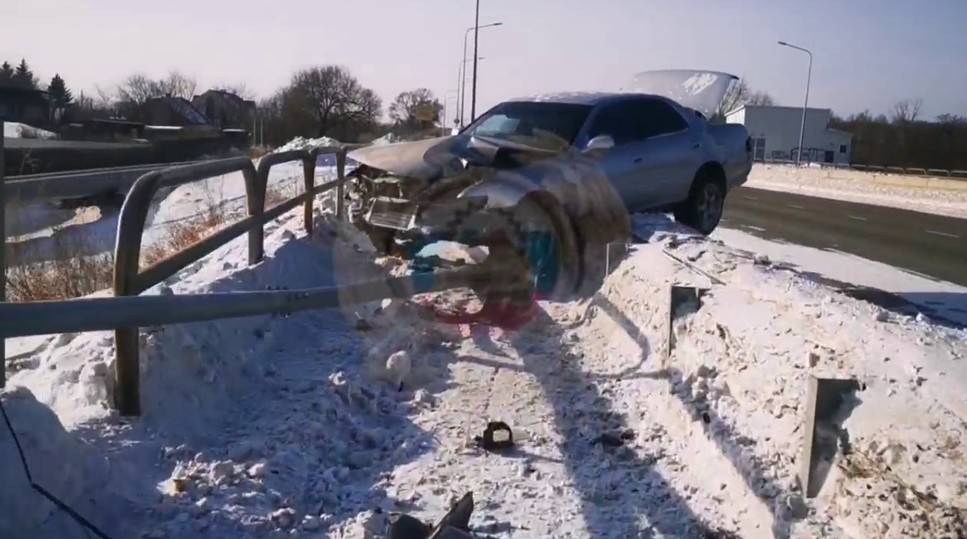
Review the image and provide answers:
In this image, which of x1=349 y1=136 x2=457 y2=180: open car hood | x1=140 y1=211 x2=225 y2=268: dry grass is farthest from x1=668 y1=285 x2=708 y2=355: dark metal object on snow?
x1=140 y1=211 x2=225 y2=268: dry grass

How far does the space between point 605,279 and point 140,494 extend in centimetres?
457

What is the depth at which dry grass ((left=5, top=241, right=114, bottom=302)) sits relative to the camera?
684cm

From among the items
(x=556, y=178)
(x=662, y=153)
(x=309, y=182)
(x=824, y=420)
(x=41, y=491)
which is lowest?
(x=41, y=491)

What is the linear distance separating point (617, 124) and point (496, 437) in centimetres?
555

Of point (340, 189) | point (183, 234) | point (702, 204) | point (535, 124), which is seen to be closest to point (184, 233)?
point (183, 234)

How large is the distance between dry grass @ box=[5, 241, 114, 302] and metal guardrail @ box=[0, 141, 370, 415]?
5.41ft

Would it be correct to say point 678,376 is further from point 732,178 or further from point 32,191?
point 732,178

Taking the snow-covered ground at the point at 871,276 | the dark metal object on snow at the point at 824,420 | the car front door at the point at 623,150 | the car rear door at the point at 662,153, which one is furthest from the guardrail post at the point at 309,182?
the dark metal object on snow at the point at 824,420

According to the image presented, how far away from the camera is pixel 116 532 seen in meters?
3.28

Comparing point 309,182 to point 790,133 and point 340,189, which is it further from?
point 790,133

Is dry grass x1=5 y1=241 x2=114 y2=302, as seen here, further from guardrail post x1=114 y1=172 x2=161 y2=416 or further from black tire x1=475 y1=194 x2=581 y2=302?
black tire x1=475 y1=194 x2=581 y2=302

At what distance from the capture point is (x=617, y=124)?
9.49 meters

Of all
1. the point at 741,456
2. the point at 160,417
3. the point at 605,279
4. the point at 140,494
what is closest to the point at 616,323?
the point at 605,279

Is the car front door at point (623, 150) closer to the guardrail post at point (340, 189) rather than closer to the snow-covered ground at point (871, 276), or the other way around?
the snow-covered ground at point (871, 276)
